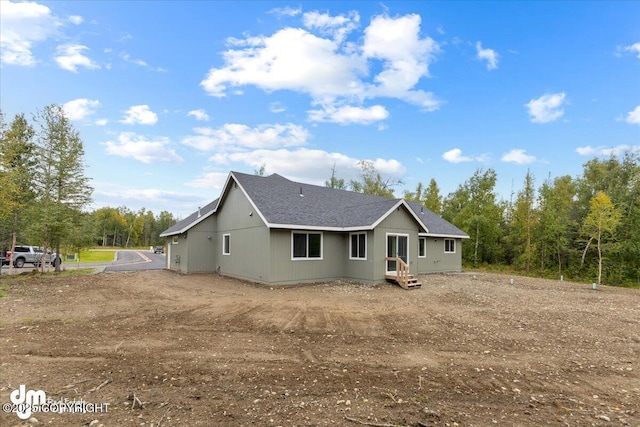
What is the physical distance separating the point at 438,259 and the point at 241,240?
43.2ft

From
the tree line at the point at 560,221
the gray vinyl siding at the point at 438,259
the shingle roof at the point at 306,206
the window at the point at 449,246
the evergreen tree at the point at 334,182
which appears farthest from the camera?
the evergreen tree at the point at 334,182

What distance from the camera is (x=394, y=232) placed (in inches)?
582

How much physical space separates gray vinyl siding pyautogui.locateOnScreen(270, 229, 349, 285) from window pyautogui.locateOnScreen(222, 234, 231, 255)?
4395 mm

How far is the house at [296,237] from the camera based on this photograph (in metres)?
13.8

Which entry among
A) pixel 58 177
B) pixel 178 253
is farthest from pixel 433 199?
pixel 58 177

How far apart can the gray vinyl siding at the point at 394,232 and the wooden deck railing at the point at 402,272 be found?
60 cm

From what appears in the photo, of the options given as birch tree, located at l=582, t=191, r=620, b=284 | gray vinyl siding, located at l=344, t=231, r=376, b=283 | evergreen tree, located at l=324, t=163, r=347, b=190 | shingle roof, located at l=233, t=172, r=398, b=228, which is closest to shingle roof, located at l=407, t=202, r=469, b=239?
shingle roof, located at l=233, t=172, r=398, b=228

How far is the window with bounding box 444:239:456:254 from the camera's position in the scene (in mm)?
21861

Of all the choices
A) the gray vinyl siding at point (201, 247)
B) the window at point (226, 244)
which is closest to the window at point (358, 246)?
the window at point (226, 244)
